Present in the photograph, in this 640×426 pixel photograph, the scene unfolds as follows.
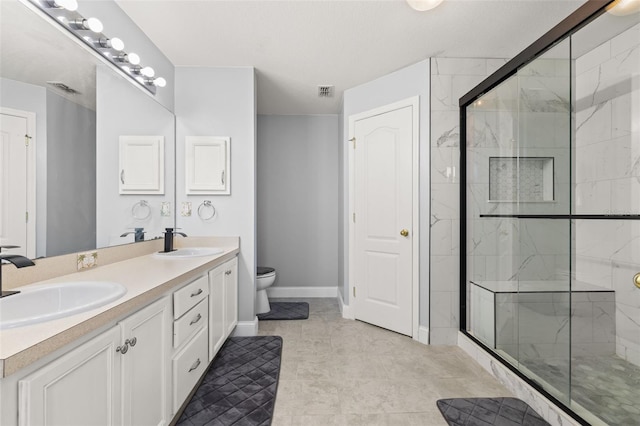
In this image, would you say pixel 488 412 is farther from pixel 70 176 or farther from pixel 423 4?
pixel 70 176

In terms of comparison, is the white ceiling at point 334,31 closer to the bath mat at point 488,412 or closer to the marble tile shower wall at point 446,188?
the marble tile shower wall at point 446,188

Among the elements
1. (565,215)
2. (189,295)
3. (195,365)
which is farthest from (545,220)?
(195,365)

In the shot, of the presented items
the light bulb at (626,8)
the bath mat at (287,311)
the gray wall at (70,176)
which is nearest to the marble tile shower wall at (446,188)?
the light bulb at (626,8)

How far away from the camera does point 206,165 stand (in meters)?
2.74

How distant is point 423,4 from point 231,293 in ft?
8.20

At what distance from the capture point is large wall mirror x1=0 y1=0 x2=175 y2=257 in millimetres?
1209

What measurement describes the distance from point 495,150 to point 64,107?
9.11 feet

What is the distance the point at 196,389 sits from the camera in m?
1.89

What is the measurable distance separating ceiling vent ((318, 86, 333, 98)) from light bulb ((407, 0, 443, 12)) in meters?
1.39

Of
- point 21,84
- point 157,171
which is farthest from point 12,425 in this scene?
point 157,171

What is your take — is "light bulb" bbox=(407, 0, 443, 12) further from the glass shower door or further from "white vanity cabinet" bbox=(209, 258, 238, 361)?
"white vanity cabinet" bbox=(209, 258, 238, 361)

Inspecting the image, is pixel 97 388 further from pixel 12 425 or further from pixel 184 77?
pixel 184 77

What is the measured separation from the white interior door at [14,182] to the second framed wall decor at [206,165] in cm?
148

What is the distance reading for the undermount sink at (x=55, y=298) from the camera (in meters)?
1.06
